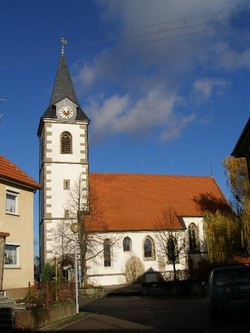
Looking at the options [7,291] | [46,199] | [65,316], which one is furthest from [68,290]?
[46,199]

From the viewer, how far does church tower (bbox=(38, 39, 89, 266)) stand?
129ft

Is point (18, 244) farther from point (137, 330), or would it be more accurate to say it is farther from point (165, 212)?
point (165, 212)

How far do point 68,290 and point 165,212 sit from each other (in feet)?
85.0

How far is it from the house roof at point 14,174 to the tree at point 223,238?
18.0 m

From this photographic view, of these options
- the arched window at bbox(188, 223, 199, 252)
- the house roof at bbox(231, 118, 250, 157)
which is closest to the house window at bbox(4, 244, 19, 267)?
the house roof at bbox(231, 118, 250, 157)

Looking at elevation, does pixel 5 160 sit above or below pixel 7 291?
above

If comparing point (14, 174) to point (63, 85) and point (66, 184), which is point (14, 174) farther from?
point (63, 85)

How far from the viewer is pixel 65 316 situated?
16688mm

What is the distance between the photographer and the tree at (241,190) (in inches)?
1340

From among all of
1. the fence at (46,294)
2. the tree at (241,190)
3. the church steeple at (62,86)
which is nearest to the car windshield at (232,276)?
the fence at (46,294)

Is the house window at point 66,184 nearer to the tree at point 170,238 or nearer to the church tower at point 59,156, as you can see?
the church tower at point 59,156

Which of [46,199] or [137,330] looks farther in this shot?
[46,199]

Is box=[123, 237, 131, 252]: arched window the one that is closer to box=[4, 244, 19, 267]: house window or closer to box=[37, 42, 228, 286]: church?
box=[37, 42, 228, 286]: church

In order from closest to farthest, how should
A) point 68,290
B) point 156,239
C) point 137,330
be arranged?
1. point 137,330
2. point 68,290
3. point 156,239
